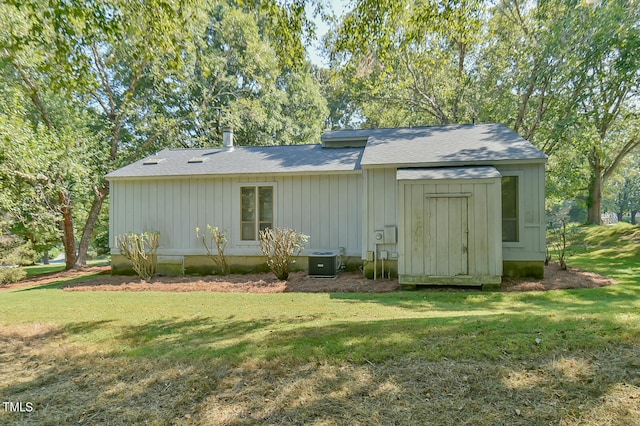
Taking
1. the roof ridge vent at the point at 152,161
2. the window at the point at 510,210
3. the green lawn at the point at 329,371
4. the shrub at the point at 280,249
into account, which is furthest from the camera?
the roof ridge vent at the point at 152,161

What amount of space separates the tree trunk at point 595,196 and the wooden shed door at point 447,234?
17.5 meters

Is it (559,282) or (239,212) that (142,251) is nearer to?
(239,212)

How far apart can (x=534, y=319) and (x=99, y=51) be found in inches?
726

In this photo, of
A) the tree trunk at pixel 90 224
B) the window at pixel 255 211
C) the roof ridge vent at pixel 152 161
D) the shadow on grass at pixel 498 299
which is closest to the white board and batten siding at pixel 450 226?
the shadow on grass at pixel 498 299

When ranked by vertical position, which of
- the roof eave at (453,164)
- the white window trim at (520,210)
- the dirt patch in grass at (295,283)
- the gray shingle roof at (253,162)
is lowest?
the dirt patch in grass at (295,283)

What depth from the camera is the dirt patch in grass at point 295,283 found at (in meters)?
7.71

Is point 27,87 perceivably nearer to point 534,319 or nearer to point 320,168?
point 320,168

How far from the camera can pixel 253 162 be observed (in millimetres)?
11000

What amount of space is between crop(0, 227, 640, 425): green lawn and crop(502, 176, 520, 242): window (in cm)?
459

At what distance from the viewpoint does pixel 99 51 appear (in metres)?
15.4

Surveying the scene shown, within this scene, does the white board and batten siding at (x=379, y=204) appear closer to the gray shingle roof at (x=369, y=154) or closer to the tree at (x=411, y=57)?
the gray shingle roof at (x=369, y=154)

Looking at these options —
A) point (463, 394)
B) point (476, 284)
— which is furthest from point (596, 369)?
point (476, 284)

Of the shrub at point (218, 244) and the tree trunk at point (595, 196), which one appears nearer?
the shrub at point (218, 244)

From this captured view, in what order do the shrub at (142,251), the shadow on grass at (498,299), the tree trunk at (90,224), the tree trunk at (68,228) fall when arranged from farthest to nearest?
1. the tree trunk at (90,224)
2. the tree trunk at (68,228)
3. the shrub at (142,251)
4. the shadow on grass at (498,299)
